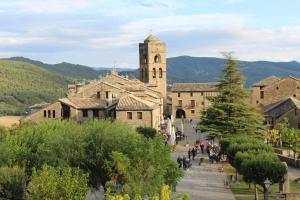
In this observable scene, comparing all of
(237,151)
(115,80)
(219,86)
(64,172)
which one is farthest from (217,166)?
(115,80)

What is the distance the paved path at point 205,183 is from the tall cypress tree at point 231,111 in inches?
239

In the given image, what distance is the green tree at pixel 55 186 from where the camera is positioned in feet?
81.6

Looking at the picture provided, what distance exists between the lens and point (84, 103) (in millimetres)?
66500

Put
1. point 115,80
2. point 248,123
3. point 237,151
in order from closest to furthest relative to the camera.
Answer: point 237,151, point 248,123, point 115,80

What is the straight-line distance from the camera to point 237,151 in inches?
1624

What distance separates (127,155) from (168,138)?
31.5m

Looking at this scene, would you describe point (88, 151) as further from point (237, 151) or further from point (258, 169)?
point (237, 151)

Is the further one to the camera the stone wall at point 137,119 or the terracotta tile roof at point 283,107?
the terracotta tile roof at point 283,107

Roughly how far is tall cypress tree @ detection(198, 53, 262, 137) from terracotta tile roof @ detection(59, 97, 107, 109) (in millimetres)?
13629

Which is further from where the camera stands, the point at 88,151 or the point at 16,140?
the point at 16,140

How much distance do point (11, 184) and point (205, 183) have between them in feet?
47.5

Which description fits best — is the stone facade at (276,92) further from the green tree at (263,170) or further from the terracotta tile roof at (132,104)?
the green tree at (263,170)

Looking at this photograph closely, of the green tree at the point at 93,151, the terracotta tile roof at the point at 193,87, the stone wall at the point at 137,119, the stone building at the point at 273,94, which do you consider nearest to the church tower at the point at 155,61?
the terracotta tile roof at the point at 193,87

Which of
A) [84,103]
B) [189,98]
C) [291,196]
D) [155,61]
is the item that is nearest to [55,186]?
[291,196]
